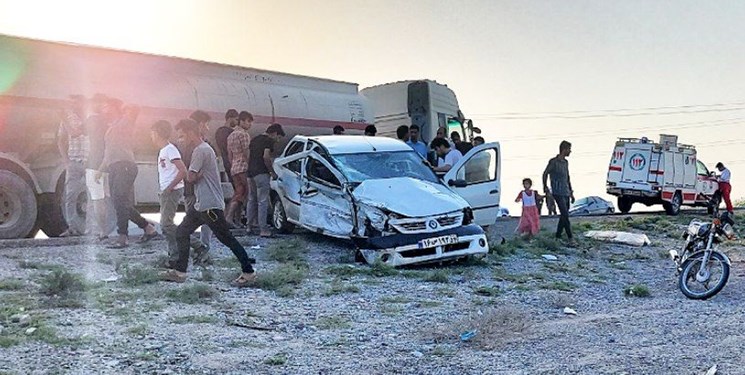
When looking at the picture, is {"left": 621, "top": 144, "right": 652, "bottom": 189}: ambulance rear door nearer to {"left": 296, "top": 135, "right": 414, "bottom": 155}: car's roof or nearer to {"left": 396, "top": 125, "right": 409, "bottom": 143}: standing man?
{"left": 396, "top": 125, "right": 409, "bottom": 143}: standing man

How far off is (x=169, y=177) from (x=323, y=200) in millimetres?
3504

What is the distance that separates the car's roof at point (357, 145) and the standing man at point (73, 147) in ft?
12.1

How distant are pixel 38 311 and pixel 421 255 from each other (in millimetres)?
5091

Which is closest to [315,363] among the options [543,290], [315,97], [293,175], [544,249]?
[543,290]

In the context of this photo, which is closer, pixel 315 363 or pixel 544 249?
pixel 315 363

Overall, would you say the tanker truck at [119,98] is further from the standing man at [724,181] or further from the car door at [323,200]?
the standing man at [724,181]

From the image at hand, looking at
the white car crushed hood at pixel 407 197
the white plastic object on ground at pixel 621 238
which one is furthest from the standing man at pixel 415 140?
the white plastic object on ground at pixel 621 238

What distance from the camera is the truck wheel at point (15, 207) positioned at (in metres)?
11.2

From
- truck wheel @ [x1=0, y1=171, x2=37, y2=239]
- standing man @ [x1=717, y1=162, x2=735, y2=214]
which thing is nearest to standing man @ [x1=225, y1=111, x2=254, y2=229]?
truck wheel @ [x1=0, y1=171, x2=37, y2=239]

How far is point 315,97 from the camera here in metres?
18.2

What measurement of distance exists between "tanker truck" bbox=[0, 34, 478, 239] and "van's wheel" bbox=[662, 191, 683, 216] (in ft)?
43.9

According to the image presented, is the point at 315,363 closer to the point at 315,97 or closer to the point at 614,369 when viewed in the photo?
the point at 614,369

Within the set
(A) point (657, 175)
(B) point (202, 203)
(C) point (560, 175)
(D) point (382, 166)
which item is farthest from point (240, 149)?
(A) point (657, 175)

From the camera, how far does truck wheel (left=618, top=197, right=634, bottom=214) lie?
29.1 m
